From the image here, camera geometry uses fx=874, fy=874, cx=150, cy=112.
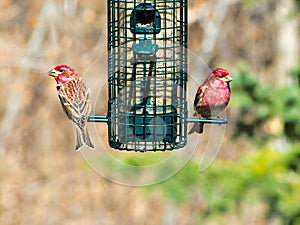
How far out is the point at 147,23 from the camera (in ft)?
18.6

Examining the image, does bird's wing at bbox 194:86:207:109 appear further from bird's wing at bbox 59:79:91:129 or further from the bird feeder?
bird's wing at bbox 59:79:91:129

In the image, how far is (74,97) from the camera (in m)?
5.71

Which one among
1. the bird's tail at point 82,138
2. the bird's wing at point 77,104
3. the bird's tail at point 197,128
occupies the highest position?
the bird's wing at point 77,104

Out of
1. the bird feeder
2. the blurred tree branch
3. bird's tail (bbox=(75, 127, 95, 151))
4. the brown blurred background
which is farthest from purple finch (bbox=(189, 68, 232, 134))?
the blurred tree branch

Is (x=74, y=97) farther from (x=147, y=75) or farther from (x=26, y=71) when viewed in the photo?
(x=26, y=71)

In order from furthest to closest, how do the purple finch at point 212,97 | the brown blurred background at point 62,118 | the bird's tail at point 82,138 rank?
the brown blurred background at point 62,118
the purple finch at point 212,97
the bird's tail at point 82,138

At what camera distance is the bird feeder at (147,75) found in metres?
5.65

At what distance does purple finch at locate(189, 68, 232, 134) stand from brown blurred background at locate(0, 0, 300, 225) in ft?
16.1

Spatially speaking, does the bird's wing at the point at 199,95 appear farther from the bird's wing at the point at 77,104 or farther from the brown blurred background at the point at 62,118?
the brown blurred background at the point at 62,118

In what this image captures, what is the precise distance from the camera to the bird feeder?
5648 millimetres

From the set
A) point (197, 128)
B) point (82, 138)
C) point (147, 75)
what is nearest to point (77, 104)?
point (82, 138)

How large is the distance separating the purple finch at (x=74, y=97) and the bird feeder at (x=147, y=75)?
121mm

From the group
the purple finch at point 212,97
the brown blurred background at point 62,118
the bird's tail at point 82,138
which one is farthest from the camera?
the brown blurred background at point 62,118

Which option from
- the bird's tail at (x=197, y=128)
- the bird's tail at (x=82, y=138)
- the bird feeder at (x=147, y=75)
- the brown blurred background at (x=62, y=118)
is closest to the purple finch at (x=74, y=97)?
the bird's tail at (x=82, y=138)
